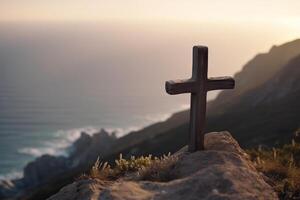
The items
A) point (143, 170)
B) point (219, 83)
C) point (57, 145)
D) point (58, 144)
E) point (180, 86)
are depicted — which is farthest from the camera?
point (58, 144)

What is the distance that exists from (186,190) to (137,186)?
91 centimetres

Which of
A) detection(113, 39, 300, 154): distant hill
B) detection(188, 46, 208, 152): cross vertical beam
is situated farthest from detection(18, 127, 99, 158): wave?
detection(188, 46, 208, 152): cross vertical beam

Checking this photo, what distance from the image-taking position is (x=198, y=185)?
809 centimetres

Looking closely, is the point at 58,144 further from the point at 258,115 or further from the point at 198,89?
Result: the point at 198,89

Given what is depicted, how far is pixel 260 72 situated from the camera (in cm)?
9488

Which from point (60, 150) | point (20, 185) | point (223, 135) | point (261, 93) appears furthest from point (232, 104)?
point (223, 135)

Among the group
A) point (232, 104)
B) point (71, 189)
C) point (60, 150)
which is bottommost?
point (60, 150)

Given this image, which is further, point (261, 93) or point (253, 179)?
point (261, 93)

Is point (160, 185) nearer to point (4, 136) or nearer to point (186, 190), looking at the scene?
point (186, 190)

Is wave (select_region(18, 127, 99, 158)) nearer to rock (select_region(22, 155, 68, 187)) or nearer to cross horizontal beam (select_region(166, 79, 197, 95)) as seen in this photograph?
rock (select_region(22, 155, 68, 187))

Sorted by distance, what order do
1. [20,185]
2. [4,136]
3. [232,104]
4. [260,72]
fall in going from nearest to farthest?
[232,104] → [20,185] → [260,72] → [4,136]

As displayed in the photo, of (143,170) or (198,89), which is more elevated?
(198,89)

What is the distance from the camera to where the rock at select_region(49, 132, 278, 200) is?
7932 mm

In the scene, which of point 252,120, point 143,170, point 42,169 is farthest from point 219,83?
point 42,169
